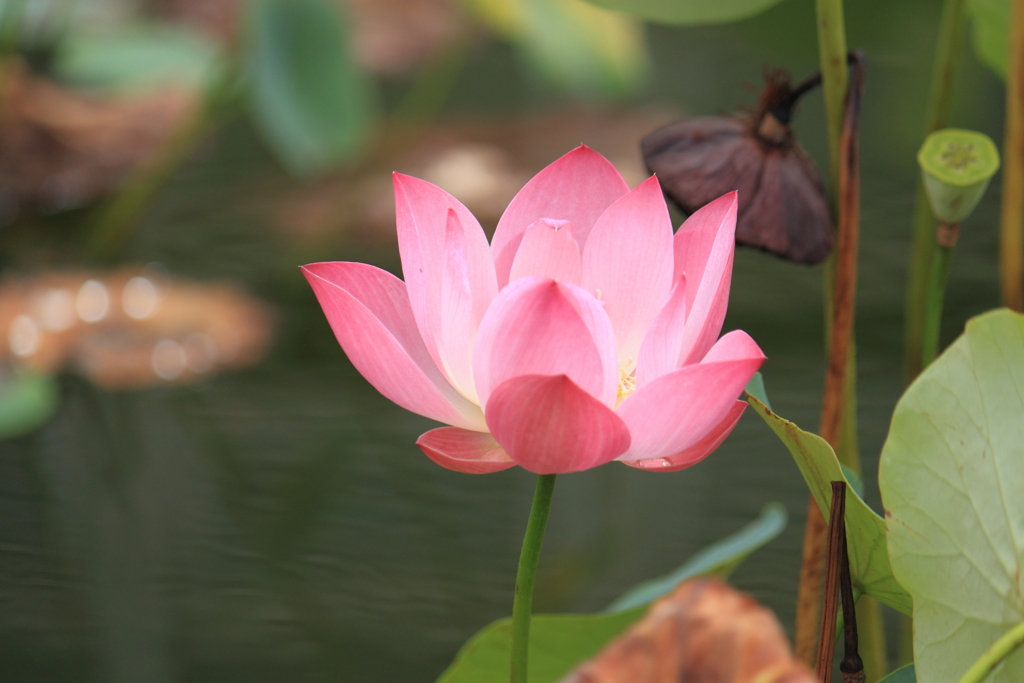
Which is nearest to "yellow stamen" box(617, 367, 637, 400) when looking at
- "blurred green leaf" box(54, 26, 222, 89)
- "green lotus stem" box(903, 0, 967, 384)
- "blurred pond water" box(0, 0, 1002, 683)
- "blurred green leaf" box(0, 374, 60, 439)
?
"green lotus stem" box(903, 0, 967, 384)

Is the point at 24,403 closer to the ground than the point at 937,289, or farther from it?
closer to the ground

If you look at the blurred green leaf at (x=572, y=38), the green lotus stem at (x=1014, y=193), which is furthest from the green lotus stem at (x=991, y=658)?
the blurred green leaf at (x=572, y=38)

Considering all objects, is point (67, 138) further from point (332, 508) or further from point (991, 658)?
point (991, 658)

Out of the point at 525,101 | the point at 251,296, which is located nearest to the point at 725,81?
the point at 525,101

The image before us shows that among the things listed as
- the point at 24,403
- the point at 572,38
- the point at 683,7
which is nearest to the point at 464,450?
the point at 683,7

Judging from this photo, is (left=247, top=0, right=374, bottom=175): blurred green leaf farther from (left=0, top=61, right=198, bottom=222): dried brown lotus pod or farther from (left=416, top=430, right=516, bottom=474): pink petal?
(left=416, top=430, right=516, bottom=474): pink petal

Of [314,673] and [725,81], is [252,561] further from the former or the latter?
[725,81]
